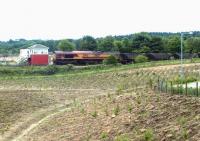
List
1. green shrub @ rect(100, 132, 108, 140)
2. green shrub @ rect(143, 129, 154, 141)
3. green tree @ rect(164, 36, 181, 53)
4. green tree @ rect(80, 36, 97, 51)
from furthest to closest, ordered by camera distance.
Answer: green tree @ rect(80, 36, 97, 51) < green tree @ rect(164, 36, 181, 53) < green shrub @ rect(100, 132, 108, 140) < green shrub @ rect(143, 129, 154, 141)

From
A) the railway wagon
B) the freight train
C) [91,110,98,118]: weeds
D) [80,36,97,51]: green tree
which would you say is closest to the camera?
[91,110,98,118]: weeds

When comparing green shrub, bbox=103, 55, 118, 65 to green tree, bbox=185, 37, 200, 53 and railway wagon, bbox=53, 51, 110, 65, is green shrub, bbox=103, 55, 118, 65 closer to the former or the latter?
railway wagon, bbox=53, 51, 110, 65

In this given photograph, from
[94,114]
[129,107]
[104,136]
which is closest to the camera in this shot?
[104,136]

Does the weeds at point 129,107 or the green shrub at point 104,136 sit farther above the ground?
the weeds at point 129,107

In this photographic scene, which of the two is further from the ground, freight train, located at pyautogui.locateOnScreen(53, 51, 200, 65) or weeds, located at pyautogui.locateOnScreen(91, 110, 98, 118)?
freight train, located at pyautogui.locateOnScreen(53, 51, 200, 65)

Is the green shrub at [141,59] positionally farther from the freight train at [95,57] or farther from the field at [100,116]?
the field at [100,116]

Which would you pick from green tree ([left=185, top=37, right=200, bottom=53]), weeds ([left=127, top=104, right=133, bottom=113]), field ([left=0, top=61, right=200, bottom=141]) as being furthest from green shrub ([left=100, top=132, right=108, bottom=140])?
green tree ([left=185, top=37, right=200, bottom=53])

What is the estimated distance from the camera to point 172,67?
4803cm

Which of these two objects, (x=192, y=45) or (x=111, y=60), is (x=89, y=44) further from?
(x=111, y=60)

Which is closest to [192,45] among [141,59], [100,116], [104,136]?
[141,59]

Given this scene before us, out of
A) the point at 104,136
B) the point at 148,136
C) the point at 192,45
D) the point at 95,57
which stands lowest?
the point at 104,136

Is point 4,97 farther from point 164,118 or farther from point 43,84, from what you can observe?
point 164,118

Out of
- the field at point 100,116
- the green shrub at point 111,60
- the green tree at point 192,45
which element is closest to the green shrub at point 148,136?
the field at point 100,116

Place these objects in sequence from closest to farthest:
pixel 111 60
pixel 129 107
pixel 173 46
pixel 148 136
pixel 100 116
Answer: pixel 148 136 < pixel 129 107 < pixel 100 116 < pixel 111 60 < pixel 173 46
